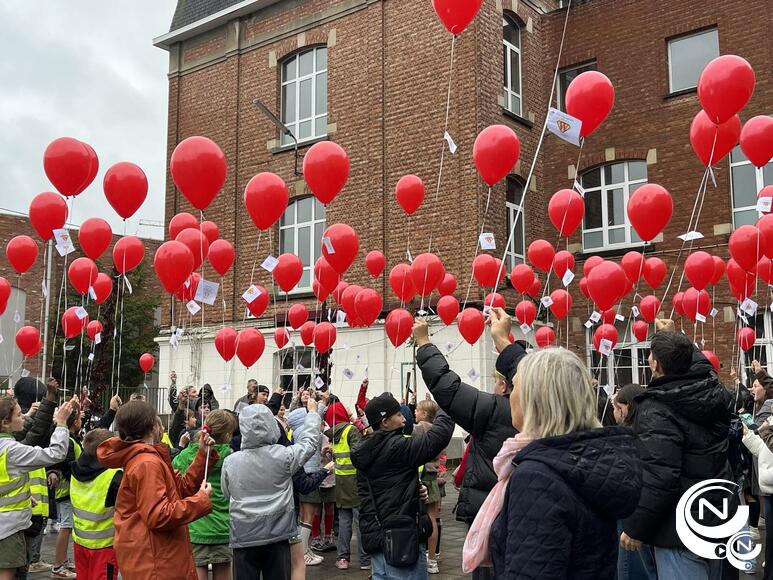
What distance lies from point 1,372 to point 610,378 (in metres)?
22.0

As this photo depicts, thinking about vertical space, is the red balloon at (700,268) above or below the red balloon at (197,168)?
below

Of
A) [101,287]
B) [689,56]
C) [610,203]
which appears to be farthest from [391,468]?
[689,56]

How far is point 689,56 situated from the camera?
52.5ft

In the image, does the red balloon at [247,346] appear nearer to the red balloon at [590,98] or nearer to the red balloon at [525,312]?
the red balloon at [525,312]

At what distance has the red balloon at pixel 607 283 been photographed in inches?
422

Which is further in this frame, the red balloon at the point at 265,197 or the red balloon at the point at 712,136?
the red balloon at the point at 265,197

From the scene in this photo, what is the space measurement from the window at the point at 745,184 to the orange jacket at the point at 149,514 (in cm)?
1374

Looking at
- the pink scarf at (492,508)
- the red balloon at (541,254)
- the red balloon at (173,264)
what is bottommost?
the pink scarf at (492,508)

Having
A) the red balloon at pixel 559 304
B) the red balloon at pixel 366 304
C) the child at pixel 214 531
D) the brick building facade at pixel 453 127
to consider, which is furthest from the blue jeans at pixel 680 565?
the brick building facade at pixel 453 127

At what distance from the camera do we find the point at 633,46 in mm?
16578

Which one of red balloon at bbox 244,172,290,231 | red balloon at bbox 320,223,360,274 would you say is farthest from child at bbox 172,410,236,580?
red balloon at bbox 320,223,360,274

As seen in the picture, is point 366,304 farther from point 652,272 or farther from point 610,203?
point 610,203

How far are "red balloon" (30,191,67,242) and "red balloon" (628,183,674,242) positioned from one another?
744 centimetres

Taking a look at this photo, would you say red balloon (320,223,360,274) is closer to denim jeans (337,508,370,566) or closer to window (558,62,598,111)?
denim jeans (337,508,370,566)
